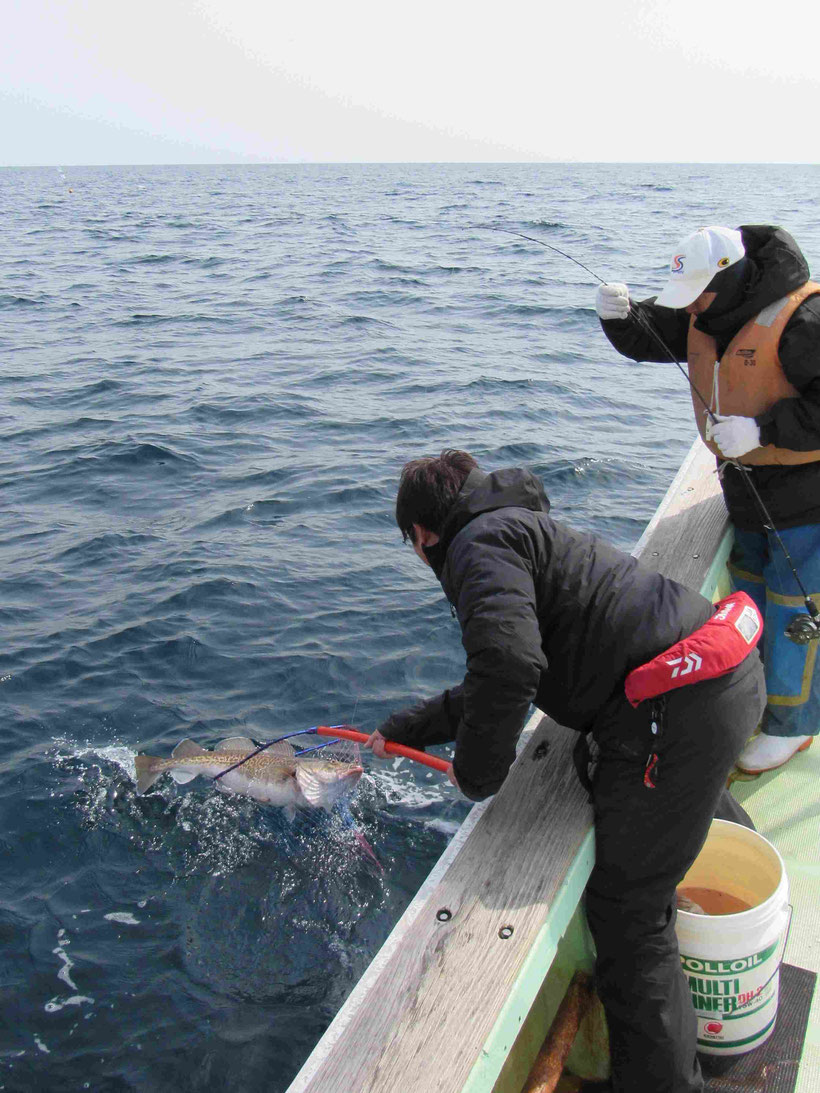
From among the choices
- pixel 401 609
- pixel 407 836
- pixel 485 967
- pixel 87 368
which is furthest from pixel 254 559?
pixel 87 368

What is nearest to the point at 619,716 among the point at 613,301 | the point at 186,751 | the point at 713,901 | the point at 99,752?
the point at 713,901

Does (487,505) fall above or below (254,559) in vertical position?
above

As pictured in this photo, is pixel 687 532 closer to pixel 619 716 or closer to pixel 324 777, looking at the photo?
pixel 619 716

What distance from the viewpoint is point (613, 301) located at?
14.1 ft

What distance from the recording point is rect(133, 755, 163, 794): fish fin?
5219 mm

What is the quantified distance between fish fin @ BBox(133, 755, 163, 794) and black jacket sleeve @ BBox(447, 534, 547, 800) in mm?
2973

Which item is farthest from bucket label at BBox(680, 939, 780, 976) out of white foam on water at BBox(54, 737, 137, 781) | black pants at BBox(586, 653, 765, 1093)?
white foam on water at BBox(54, 737, 137, 781)

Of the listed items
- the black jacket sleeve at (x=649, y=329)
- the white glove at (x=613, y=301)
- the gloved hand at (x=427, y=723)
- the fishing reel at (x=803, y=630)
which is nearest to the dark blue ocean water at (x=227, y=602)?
the gloved hand at (x=427, y=723)

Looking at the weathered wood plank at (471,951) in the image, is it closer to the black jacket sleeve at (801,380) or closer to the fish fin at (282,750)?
the black jacket sleeve at (801,380)

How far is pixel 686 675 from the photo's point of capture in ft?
8.79

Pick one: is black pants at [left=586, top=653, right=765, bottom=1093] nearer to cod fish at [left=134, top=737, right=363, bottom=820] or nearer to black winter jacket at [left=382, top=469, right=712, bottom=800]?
black winter jacket at [left=382, top=469, right=712, bottom=800]

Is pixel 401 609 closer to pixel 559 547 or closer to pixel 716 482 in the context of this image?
pixel 716 482

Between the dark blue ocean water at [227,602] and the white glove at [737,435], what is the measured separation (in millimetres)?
2805

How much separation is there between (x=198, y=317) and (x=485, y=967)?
18694 mm
